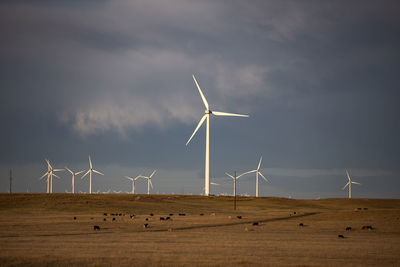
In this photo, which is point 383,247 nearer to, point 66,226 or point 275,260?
point 275,260

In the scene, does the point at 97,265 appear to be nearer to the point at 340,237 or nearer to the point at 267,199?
the point at 340,237

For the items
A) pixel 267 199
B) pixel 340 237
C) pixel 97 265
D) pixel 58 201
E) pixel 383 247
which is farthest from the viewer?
pixel 267 199

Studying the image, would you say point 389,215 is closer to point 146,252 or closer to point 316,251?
point 316,251

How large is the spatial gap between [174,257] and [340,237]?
64.9ft

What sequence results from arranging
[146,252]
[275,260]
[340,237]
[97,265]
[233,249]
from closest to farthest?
[97,265] → [275,260] → [146,252] → [233,249] → [340,237]

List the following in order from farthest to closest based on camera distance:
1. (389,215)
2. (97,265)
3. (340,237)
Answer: (389,215)
(340,237)
(97,265)

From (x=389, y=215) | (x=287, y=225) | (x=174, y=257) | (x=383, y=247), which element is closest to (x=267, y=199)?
(x=389, y=215)

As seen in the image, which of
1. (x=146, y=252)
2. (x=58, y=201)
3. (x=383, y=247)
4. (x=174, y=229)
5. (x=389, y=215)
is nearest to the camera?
(x=146, y=252)

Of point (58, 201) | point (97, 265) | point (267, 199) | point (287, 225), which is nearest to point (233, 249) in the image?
point (97, 265)

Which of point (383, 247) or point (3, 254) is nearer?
point (3, 254)

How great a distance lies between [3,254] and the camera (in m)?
27.4

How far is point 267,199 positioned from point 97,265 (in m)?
119

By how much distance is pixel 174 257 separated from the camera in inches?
1078

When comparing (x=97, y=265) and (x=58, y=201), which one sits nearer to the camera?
(x=97, y=265)
